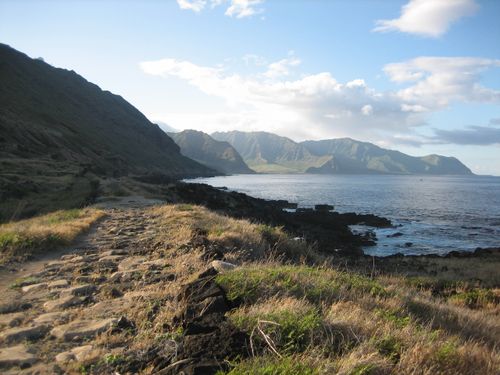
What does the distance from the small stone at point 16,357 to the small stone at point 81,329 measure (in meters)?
0.44

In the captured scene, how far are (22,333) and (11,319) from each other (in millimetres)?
692

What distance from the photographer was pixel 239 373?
3281 millimetres

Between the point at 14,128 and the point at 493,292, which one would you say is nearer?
the point at 493,292

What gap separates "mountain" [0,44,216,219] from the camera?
3275cm

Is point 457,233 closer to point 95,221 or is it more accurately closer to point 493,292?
point 493,292

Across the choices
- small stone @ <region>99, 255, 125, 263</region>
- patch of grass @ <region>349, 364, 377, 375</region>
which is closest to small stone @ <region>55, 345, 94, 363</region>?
patch of grass @ <region>349, 364, 377, 375</region>

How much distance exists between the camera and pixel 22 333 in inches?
178

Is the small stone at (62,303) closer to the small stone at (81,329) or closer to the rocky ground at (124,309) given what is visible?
the rocky ground at (124,309)

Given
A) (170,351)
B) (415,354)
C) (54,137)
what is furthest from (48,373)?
(54,137)

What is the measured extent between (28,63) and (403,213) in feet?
549

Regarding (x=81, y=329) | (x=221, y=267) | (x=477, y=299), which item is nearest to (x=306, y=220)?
(x=477, y=299)

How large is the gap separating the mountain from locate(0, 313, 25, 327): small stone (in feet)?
61.8

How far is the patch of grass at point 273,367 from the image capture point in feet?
10.8

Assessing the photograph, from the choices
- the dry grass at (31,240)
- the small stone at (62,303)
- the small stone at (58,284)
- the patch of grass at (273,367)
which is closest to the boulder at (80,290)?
the small stone at (62,303)
